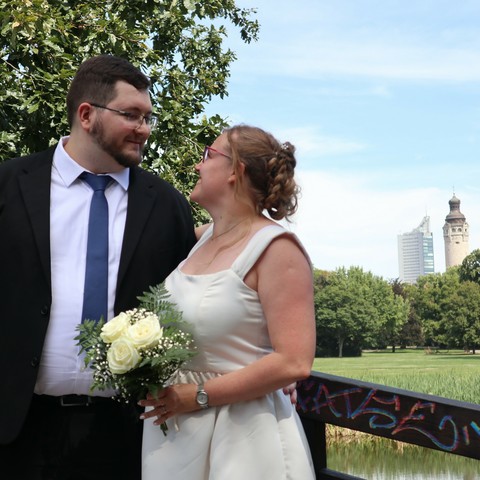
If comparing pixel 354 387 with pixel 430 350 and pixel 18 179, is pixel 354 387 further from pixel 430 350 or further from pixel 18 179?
pixel 430 350

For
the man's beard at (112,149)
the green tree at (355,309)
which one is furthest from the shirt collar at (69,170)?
the green tree at (355,309)

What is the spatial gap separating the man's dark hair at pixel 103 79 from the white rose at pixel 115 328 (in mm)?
1153

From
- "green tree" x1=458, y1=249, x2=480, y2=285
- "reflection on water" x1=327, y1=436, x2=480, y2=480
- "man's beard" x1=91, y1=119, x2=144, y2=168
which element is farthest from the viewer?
"green tree" x1=458, y1=249, x2=480, y2=285

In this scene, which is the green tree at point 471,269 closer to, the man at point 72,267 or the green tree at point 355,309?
the green tree at point 355,309

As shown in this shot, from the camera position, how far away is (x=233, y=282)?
2.69 m

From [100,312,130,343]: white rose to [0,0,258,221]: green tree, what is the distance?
5.78 metres

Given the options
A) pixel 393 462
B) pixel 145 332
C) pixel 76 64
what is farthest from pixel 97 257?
pixel 393 462

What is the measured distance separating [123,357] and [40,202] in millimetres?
1038

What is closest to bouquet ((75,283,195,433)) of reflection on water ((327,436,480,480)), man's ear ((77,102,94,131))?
man's ear ((77,102,94,131))

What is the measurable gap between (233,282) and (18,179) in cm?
124

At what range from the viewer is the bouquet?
256 centimetres

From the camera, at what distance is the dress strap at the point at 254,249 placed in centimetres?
268

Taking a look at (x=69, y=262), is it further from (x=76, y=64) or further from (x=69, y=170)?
(x=76, y=64)

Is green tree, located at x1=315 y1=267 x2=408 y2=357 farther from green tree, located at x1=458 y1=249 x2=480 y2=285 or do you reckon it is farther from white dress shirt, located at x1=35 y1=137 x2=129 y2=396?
white dress shirt, located at x1=35 y1=137 x2=129 y2=396
